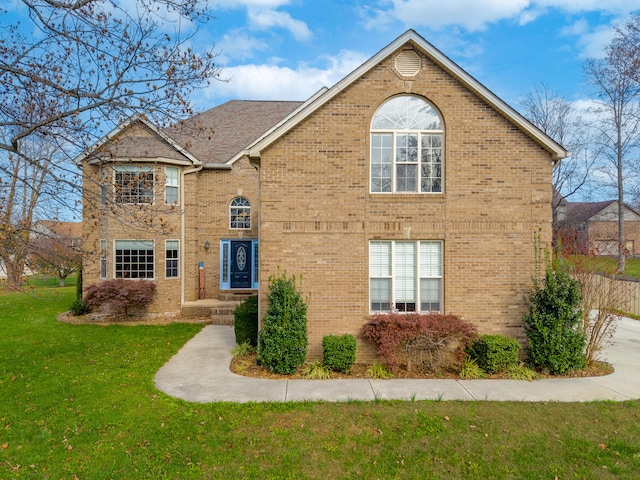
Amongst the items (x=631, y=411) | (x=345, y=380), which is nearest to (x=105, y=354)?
(x=345, y=380)

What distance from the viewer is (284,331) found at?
26.0ft

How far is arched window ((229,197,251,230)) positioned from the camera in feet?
51.4

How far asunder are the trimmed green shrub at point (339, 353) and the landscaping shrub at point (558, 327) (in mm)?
4005

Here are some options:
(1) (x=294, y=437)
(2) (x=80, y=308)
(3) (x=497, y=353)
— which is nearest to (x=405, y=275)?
(3) (x=497, y=353)

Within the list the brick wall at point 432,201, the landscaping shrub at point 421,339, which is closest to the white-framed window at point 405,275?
the brick wall at point 432,201

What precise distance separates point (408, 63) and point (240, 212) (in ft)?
31.0

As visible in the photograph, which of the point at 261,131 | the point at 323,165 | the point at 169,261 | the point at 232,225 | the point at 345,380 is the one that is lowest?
the point at 345,380

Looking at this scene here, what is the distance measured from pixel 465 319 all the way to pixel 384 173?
3953 mm

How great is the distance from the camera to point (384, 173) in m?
8.82

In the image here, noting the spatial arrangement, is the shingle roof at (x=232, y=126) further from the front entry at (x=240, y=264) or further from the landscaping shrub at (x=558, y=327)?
the landscaping shrub at (x=558, y=327)

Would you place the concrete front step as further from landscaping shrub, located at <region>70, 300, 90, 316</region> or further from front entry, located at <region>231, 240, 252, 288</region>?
landscaping shrub, located at <region>70, 300, 90, 316</region>

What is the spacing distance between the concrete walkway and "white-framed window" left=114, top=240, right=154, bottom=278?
6.36m

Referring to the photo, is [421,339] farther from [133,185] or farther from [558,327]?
[133,185]

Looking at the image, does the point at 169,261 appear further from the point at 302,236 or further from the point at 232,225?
the point at 302,236
